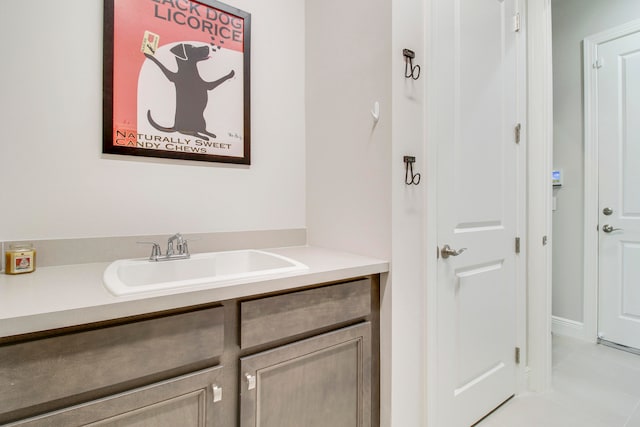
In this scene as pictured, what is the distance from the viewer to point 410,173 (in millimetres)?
1250

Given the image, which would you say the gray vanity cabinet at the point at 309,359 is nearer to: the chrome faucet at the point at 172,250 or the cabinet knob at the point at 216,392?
the cabinet knob at the point at 216,392

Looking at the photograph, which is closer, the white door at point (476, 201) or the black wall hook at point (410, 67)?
the black wall hook at point (410, 67)

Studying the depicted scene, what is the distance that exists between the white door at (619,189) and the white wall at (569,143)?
14 cm

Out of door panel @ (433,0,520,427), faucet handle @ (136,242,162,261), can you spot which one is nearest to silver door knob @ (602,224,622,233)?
door panel @ (433,0,520,427)

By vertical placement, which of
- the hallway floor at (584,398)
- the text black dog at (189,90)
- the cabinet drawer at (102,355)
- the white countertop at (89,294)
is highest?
the text black dog at (189,90)

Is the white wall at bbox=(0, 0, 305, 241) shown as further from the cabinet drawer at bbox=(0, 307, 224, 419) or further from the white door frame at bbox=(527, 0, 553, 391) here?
the white door frame at bbox=(527, 0, 553, 391)

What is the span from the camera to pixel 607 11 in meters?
2.48

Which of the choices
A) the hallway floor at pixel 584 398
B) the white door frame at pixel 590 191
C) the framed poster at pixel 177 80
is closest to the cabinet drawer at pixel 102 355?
the framed poster at pixel 177 80

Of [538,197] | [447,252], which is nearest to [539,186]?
[538,197]

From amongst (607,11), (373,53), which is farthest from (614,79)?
(373,53)

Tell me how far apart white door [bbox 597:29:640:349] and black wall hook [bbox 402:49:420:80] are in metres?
2.20

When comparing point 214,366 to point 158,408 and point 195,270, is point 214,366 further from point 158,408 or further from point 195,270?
point 195,270

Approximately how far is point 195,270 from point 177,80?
2.66 feet

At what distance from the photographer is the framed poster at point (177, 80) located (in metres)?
1.22
